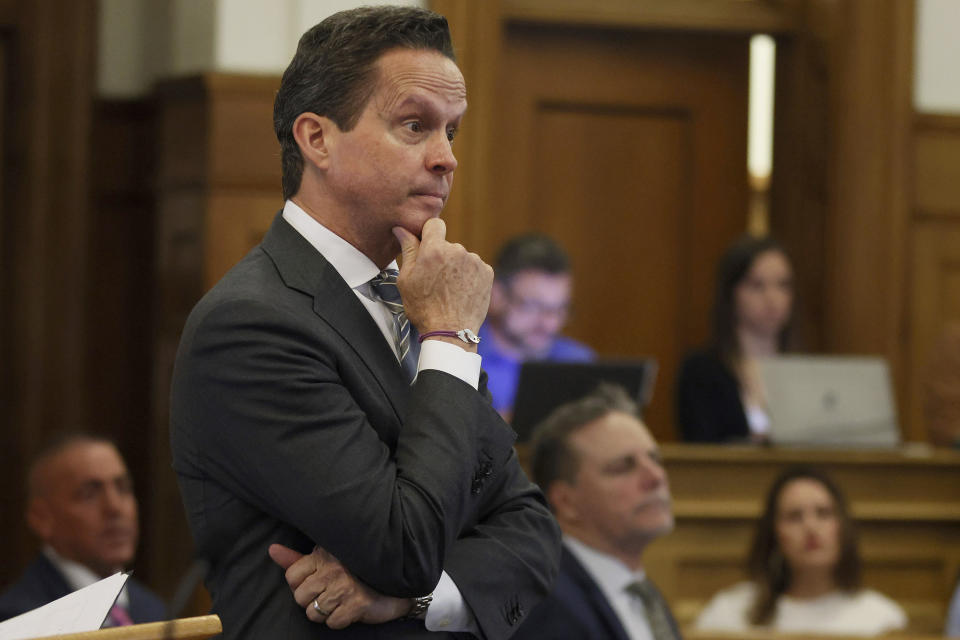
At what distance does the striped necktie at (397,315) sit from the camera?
1.95 metres

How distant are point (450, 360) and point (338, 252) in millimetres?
218

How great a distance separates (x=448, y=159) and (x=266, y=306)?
0.97 ft

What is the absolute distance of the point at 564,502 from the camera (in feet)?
11.8

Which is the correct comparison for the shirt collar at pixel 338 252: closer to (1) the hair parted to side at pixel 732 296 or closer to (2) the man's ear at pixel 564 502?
(2) the man's ear at pixel 564 502

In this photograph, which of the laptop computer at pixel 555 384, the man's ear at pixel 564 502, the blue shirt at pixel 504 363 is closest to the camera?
the man's ear at pixel 564 502

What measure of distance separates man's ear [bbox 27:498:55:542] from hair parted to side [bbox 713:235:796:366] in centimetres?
231

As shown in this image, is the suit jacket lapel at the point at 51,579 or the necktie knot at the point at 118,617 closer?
the necktie knot at the point at 118,617

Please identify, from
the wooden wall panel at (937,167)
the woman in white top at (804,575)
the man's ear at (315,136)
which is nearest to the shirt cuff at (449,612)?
the man's ear at (315,136)

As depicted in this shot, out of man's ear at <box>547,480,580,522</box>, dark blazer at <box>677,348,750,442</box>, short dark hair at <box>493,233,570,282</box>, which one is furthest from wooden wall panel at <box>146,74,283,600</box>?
man's ear at <box>547,480,580,522</box>

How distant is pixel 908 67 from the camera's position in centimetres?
635

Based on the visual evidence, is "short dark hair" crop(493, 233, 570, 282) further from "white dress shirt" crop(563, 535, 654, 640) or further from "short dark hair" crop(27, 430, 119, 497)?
"white dress shirt" crop(563, 535, 654, 640)

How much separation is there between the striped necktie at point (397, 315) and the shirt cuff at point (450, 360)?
0.35 feet

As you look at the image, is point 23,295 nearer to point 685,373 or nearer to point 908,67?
point 685,373

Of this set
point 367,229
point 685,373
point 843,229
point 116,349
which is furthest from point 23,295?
point 367,229
